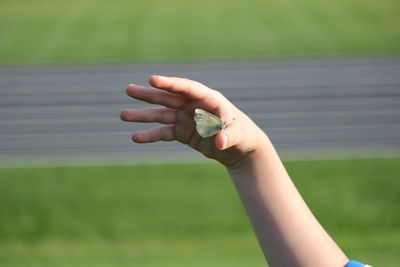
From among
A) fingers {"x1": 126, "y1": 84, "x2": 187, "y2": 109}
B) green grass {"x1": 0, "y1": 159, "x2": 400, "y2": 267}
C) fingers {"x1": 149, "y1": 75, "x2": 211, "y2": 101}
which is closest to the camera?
fingers {"x1": 149, "y1": 75, "x2": 211, "y2": 101}

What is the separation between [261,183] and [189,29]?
25.5 metres

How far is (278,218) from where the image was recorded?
85.0 inches

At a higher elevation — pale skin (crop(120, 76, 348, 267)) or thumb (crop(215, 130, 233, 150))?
thumb (crop(215, 130, 233, 150))

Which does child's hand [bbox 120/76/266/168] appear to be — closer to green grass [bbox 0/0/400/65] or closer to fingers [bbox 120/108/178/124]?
fingers [bbox 120/108/178/124]

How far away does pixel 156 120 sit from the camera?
213 cm

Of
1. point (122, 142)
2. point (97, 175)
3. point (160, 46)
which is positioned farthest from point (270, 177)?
point (160, 46)

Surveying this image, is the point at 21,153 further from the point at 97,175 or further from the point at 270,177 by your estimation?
the point at 270,177

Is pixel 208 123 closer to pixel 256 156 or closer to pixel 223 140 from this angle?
pixel 223 140

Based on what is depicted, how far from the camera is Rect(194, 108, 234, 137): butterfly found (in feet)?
6.11

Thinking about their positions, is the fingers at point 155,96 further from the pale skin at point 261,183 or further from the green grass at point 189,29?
the green grass at point 189,29

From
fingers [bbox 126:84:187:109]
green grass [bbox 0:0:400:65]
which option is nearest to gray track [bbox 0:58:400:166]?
green grass [bbox 0:0:400:65]

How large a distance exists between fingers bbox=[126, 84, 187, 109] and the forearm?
250 millimetres

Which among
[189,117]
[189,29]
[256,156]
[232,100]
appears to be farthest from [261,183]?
[189,29]

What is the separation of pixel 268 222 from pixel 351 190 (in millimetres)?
8933
